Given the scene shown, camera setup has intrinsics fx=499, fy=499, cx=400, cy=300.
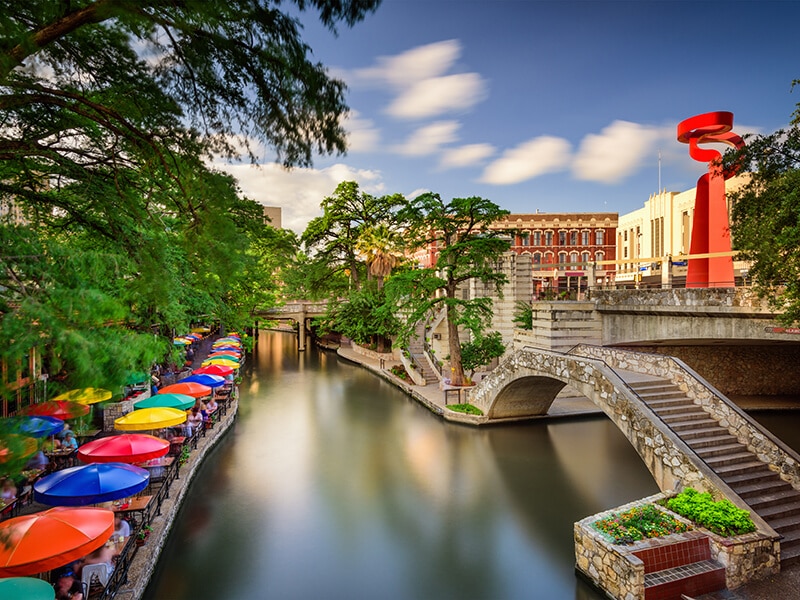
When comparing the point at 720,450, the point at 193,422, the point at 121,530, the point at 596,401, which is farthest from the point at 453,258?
the point at 121,530

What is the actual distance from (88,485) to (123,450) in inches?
83.2

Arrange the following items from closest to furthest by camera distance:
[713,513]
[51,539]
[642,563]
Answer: [51,539] < [642,563] < [713,513]

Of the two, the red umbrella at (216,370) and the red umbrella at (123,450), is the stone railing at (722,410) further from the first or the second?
the red umbrella at (216,370)

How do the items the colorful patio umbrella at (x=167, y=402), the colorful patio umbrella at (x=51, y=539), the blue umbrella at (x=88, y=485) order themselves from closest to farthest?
the colorful patio umbrella at (x=51, y=539)
the blue umbrella at (x=88, y=485)
the colorful patio umbrella at (x=167, y=402)

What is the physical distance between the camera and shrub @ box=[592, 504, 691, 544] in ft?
31.6

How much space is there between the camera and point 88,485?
32.1ft

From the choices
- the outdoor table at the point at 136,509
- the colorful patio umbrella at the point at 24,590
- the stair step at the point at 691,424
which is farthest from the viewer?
the stair step at the point at 691,424

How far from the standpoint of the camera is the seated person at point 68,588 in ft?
26.7

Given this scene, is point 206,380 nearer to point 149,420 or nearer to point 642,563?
point 149,420

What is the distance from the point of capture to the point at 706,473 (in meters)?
10.9

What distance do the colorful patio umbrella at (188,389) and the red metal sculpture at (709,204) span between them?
75.1ft

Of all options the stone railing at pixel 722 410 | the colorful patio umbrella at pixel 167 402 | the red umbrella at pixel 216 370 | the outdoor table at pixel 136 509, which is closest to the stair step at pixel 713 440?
the stone railing at pixel 722 410

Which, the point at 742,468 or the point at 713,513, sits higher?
the point at 742,468

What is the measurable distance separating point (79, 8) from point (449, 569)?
1156cm
